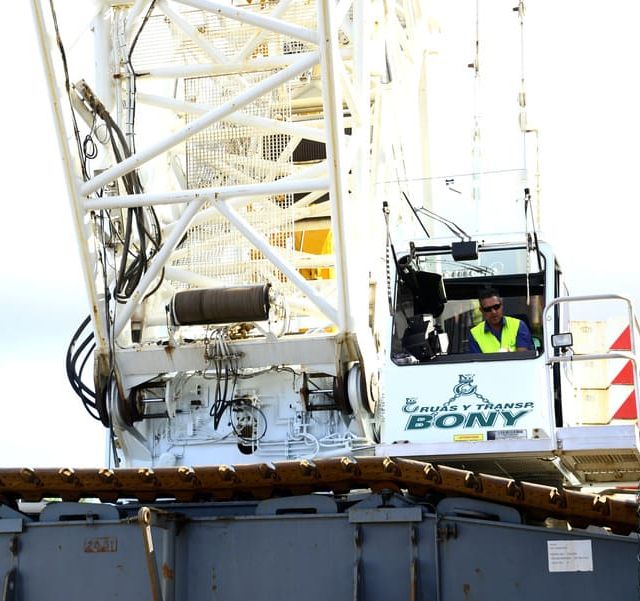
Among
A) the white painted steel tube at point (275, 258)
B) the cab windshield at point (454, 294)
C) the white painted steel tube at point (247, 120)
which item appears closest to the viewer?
the cab windshield at point (454, 294)

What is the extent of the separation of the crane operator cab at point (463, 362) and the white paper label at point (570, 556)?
157 centimetres

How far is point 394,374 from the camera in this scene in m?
12.4

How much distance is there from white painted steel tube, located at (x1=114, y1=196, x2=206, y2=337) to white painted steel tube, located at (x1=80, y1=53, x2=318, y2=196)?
73 cm

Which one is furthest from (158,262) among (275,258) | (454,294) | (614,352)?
(614,352)

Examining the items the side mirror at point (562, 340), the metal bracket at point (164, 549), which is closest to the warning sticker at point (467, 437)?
the side mirror at point (562, 340)

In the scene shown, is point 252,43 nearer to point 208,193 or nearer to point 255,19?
point 255,19

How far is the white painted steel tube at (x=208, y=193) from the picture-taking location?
549 inches

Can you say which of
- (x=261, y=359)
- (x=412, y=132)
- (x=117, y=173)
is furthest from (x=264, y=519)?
(x=412, y=132)

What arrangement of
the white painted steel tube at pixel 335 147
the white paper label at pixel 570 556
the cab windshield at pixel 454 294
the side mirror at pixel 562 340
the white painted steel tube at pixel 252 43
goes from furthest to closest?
the white painted steel tube at pixel 252 43, the white painted steel tube at pixel 335 147, the cab windshield at pixel 454 294, the side mirror at pixel 562 340, the white paper label at pixel 570 556

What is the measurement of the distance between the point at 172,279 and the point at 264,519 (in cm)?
585

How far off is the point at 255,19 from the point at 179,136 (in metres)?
1.50

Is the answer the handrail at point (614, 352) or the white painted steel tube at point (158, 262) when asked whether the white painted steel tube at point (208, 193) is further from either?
the handrail at point (614, 352)

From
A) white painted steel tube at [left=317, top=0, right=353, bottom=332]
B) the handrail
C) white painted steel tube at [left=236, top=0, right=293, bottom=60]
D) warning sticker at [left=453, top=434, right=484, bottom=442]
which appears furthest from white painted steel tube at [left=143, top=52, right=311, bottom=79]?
the handrail

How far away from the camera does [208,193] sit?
556 inches
